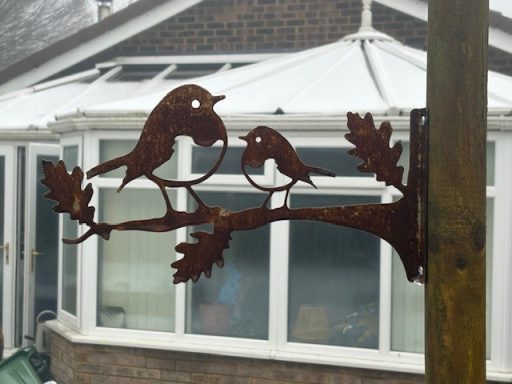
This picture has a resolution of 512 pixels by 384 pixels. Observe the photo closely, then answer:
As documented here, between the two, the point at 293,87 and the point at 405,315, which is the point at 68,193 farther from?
the point at 293,87

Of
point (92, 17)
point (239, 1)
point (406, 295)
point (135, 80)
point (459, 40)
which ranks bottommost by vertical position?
point (406, 295)

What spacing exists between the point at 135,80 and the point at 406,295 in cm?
455

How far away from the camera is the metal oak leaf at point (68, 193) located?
1.84 meters

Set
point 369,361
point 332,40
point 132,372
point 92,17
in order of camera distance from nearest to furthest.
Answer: point 369,361, point 132,372, point 332,40, point 92,17

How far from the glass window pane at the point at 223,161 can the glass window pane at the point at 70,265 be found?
1.12m

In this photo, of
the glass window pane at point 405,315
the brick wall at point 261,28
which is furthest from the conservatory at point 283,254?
the brick wall at point 261,28

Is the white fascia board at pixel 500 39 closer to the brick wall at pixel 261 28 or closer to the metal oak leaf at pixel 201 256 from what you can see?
the brick wall at pixel 261 28

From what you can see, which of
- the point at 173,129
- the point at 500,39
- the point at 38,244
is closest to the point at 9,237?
the point at 38,244

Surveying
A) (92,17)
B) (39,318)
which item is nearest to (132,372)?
(39,318)

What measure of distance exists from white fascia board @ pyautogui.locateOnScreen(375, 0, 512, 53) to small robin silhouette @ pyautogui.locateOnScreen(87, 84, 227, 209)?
7.73 metres

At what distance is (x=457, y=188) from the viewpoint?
1757 millimetres

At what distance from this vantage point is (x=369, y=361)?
21.1ft

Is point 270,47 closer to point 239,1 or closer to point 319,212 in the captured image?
point 239,1

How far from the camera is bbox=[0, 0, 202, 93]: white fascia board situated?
33.5ft
